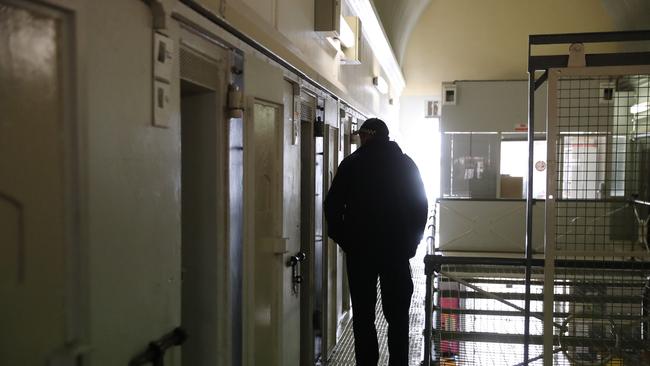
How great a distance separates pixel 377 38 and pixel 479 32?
216 inches

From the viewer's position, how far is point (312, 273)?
14.2 feet

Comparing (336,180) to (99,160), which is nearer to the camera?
(99,160)

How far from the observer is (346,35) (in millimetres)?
5340

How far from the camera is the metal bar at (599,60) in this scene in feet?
8.94

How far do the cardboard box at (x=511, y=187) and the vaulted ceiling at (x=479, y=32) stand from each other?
3898 millimetres

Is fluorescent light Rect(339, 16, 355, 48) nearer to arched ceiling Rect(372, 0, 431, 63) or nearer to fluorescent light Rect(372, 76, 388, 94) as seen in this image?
arched ceiling Rect(372, 0, 431, 63)

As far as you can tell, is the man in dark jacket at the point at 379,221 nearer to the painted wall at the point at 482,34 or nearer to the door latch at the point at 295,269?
the door latch at the point at 295,269

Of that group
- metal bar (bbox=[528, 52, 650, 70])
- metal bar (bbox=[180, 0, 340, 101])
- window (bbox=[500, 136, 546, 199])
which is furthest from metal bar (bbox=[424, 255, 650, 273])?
window (bbox=[500, 136, 546, 199])

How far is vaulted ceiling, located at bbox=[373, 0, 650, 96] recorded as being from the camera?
12.3 meters

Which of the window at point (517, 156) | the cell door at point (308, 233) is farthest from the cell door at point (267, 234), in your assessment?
the window at point (517, 156)

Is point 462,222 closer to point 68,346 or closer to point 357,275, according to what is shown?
point 357,275

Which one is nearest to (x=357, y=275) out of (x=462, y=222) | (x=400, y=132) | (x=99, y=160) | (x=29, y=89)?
(x=99, y=160)

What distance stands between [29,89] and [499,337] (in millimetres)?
4265

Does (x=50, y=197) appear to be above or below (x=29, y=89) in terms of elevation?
below
